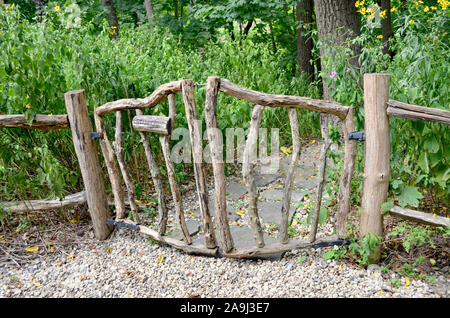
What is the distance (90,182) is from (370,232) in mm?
2385

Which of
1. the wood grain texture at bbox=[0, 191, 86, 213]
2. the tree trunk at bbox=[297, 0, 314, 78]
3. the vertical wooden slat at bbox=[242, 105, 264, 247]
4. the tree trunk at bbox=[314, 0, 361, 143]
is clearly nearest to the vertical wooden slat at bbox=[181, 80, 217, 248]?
Result: the vertical wooden slat at bbox=[242, 105, 264, 247]

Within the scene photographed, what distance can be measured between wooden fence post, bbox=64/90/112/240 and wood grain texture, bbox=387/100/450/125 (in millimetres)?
2427

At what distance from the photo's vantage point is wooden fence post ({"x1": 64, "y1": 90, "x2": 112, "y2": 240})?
325cm

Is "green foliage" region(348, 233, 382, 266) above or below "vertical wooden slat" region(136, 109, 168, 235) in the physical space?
below

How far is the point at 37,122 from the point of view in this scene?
327cm

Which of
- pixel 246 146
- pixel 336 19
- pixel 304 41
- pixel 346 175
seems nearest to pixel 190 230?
pixel 246 146

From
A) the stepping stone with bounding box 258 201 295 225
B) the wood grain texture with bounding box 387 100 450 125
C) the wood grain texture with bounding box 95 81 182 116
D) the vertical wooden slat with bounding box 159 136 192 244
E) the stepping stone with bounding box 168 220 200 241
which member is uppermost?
the wood grain texture with bounding box 95 81 182 116

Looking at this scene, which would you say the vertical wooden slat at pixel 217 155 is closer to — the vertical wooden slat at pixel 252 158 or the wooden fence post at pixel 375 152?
the vertical wooden slat at pixel 252 158

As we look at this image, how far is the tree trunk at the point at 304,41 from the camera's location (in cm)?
711

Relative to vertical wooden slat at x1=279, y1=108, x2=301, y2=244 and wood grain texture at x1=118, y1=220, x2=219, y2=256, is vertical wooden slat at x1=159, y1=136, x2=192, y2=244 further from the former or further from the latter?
vertical wooden slat at x1=279, y1=108, x2=301, y2=244

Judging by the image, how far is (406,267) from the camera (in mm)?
2666

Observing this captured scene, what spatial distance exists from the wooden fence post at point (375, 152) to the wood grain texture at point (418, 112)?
2.0 inches

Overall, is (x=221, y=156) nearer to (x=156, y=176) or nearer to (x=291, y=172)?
(x=291, y=172)
